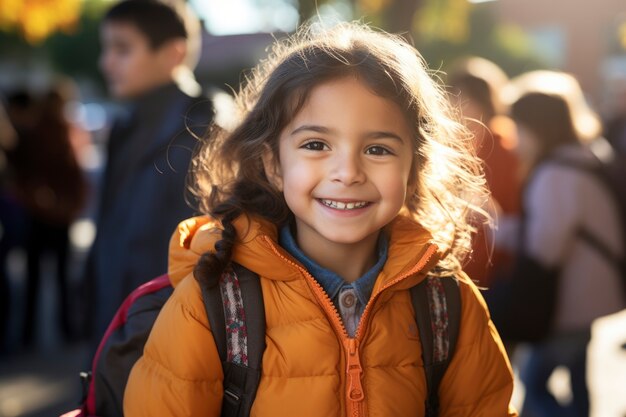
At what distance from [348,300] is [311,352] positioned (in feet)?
0.67

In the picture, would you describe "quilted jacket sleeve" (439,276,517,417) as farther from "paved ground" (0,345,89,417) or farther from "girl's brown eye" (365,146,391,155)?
"paved ground" (0,345,89,417)

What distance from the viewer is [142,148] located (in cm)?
366

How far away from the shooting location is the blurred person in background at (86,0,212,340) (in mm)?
3568

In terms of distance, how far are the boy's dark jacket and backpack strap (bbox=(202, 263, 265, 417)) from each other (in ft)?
4.72

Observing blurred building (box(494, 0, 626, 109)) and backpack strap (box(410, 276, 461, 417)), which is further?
blurred building (box(494, 0, 626, 109))

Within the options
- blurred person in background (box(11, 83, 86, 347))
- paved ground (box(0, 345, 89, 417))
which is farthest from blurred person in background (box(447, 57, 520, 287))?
blurred person in background (box(11, 83, 86, 347))

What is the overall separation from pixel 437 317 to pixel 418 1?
16.4 ft

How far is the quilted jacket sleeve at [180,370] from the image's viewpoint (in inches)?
80.6

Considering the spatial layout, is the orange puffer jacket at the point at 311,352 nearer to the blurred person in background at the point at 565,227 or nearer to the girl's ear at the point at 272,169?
the girl's ear at the point at 272,169

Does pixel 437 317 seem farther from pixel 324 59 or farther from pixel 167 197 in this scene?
pixel 167 197

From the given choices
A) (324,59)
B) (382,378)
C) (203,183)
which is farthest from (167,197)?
(382,378)

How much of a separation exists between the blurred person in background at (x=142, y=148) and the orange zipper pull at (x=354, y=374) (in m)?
1.37

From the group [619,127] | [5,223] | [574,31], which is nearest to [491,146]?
[5,223]

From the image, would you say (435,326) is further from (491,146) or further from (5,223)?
(5,223)
